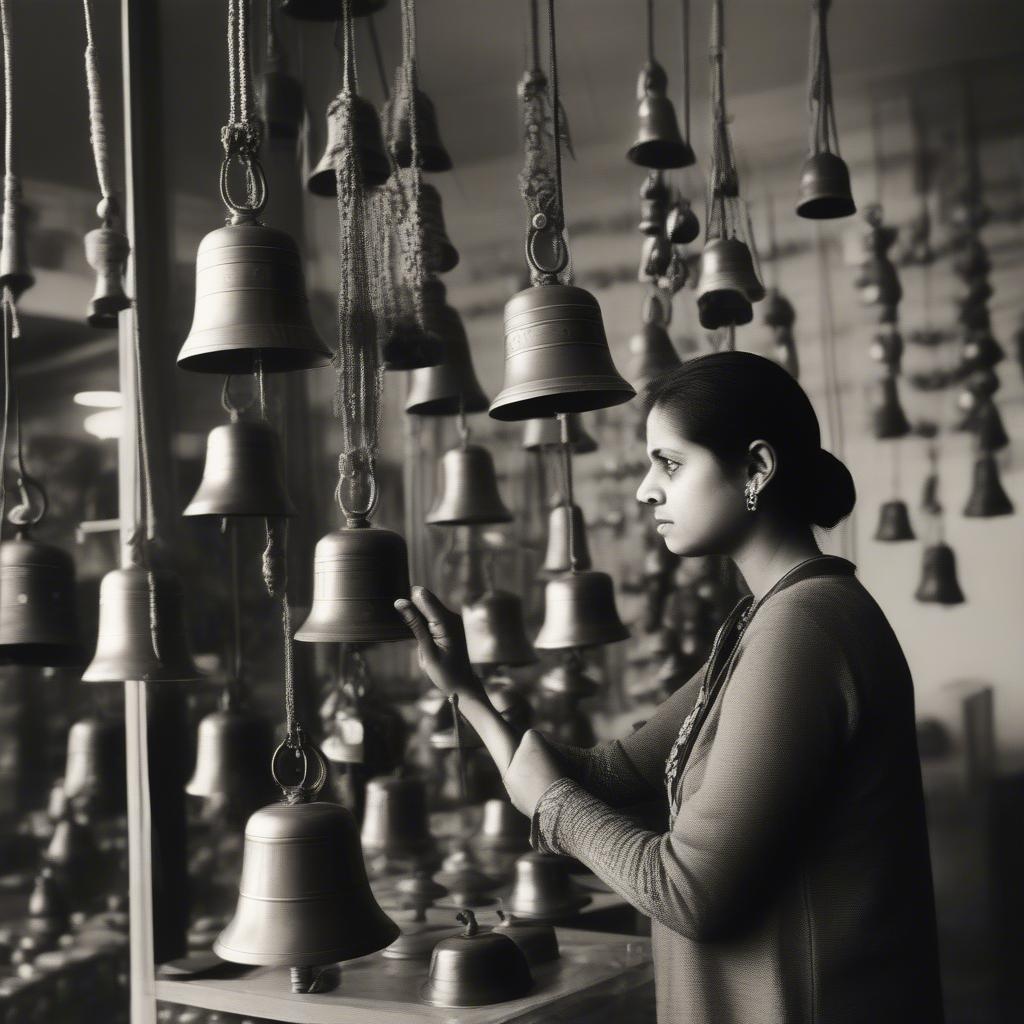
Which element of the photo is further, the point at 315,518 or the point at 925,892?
the point at 315,518

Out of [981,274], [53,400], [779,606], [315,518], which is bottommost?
[779,606]

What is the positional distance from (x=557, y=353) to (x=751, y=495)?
0.63 metres

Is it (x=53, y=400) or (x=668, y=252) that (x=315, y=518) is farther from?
(x=668, y=252)

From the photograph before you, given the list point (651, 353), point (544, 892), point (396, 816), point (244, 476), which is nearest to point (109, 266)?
point (244, 476)

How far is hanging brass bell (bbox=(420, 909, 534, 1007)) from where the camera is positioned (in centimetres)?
274

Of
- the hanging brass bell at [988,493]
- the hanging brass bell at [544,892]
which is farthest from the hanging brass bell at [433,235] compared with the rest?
the hanging brass bell at [988,493]

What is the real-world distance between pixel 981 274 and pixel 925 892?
3.04 meters

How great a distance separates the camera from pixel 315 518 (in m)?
4.27

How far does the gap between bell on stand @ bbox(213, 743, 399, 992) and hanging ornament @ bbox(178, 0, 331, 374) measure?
675mm

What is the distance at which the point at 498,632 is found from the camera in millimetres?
3521

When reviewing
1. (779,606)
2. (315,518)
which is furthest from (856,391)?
(779,606)

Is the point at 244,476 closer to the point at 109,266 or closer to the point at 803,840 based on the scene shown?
the point at 109,266

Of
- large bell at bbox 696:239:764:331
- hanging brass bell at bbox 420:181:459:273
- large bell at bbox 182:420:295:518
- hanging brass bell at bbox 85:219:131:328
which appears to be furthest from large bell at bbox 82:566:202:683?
large bell at bbox 696:239:764:331

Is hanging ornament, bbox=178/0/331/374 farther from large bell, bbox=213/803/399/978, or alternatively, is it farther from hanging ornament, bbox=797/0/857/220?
hanging ornament, bbox=797/0/857/220
